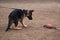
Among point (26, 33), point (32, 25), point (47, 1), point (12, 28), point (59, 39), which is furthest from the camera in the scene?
point (47, 1)

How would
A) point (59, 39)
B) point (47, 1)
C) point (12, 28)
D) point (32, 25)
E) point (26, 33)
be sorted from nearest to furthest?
1. point (59, 39)
2. point (26, 33)
3. point (12, 28)
4. point (32, 25)
5. point (47, 1)

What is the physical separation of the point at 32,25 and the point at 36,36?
1369 mm

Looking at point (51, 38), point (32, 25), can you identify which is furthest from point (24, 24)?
point (51, 38)

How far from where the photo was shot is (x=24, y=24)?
Answer: 8.22 meters

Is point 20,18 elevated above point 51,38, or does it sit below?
above

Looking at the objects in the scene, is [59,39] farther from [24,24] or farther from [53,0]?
[53,0]

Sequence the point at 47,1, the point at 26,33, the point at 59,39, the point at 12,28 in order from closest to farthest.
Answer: the point at 59,39, the point at 26,33, the point at 12,28, the point at 47,1

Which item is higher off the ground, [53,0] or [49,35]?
[53,0]

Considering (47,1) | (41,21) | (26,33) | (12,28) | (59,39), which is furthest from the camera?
(47,1)

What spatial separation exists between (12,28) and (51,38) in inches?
62.4

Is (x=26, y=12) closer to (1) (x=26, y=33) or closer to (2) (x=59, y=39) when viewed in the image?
(1) (x=26, y=33)

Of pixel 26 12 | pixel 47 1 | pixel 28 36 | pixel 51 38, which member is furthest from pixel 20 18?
pixel 47 1

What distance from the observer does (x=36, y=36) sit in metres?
6.98

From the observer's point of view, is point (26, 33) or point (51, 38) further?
point (26, 33)
